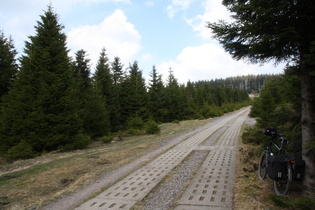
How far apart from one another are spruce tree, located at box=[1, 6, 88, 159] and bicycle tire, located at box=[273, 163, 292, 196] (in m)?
11.5

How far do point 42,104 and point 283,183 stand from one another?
1258 centimetres

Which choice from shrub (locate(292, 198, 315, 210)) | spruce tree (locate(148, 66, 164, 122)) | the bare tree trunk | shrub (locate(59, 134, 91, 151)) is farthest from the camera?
spruce tree (locate(148, 66, 164, 122))

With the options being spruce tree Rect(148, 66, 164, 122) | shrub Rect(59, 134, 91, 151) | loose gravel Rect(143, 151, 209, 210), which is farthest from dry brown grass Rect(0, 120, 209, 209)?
spruce tree Rect(148, 66, 164, 122)

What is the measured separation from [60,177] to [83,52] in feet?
73.6

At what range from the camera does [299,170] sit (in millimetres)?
3717

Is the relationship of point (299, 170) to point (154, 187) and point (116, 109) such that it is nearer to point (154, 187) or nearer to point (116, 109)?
point (154, 187)

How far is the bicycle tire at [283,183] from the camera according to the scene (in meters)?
3.71

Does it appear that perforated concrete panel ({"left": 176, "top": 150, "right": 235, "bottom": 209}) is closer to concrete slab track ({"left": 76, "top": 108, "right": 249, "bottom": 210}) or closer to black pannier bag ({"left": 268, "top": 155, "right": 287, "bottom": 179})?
concrete slab track ({"left": 76, "top": 108, "right": 249, "bottom": 210})

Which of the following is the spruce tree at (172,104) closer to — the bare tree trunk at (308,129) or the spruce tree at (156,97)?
the spruce tree at (156,97)

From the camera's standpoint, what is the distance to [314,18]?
3.56 m

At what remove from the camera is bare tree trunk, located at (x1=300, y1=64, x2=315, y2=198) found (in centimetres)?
360

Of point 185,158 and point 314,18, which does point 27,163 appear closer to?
point 185,158

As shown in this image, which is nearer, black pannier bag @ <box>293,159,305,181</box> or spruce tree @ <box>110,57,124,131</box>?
black pannier bag @ <box>293,159,305,181</box>

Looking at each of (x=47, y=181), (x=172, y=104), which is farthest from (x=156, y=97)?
(x=47, y=181)
